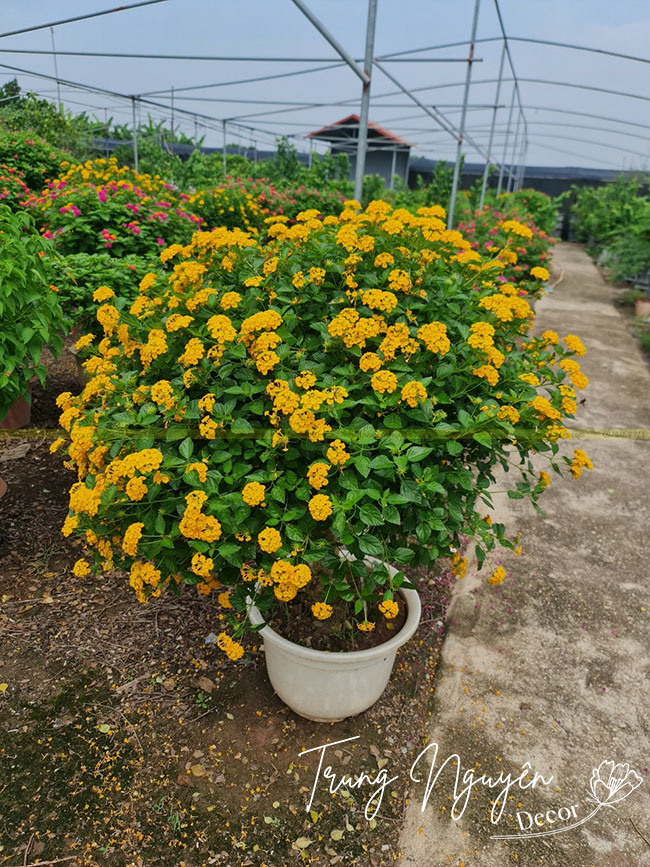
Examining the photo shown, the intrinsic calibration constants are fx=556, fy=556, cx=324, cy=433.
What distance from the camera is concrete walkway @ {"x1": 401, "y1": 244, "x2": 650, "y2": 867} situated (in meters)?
1.67

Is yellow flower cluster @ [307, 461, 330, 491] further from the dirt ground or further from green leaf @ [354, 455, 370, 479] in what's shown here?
the dirt ground

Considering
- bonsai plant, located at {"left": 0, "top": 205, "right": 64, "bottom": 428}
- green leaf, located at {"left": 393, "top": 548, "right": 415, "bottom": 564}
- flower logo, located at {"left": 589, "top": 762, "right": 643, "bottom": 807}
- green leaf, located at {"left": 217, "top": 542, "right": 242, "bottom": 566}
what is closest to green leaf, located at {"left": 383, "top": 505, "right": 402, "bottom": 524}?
green leaf, located at {"left": 393, "top": 548, "right": 415, "bottom": 564}

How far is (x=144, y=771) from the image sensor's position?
5.70 ft

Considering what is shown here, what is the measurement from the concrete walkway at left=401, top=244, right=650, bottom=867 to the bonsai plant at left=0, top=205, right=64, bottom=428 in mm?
2067

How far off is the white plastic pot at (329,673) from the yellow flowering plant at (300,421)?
0.21m

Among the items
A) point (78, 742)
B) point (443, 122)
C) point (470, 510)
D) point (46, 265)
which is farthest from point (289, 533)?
point (443, 122)

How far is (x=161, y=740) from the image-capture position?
1836 mm

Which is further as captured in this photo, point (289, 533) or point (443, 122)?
point (443, 122)

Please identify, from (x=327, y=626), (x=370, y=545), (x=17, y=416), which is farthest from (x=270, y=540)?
(x=17, y=416)

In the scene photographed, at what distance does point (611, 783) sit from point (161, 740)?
149 cm

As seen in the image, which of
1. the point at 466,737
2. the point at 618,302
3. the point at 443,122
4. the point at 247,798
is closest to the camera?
the point at 247,798

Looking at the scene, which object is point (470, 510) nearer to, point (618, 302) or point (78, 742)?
point (78, 742)

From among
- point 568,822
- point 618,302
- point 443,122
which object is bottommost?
point 568,822

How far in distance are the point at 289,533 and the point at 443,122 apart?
339 inches
